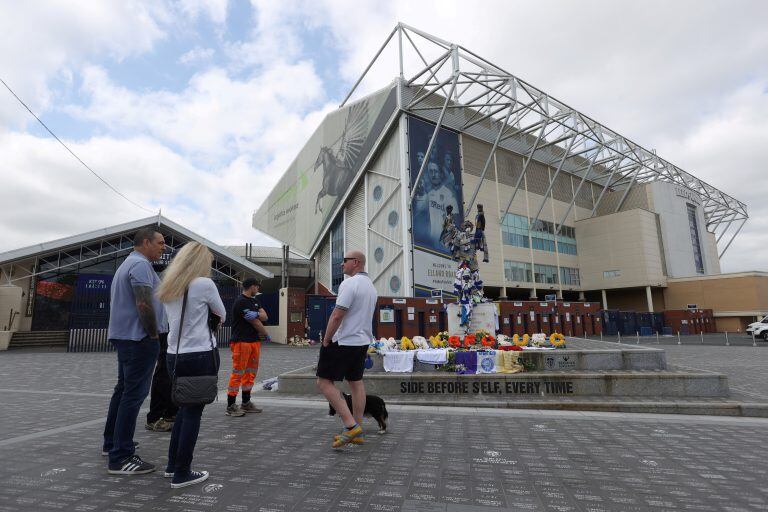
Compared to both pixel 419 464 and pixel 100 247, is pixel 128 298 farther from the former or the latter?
pixel 100 247

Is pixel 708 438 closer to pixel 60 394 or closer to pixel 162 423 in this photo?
pixel 162 423

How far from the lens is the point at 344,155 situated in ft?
109

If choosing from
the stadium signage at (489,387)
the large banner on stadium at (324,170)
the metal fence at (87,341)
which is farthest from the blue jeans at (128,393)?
the large banner on stadium at (324,170)

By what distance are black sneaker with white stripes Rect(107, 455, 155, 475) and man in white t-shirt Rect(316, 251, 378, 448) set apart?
1.53 meters

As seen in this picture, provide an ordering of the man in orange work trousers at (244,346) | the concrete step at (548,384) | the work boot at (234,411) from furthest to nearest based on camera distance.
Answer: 1. the concrete step at (548,384)
2. the man in orange work trousers at (244,346)
3. the work boot at (234,411)

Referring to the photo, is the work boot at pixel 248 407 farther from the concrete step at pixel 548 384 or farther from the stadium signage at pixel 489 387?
the stadium signage at pixel 489 387

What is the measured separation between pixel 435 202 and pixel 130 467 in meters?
27.2

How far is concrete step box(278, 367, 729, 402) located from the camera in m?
6.25

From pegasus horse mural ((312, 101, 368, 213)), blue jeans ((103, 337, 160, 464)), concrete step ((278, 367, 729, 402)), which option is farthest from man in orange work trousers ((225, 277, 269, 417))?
pegasus horse mural ((312, 101, 368, 213))

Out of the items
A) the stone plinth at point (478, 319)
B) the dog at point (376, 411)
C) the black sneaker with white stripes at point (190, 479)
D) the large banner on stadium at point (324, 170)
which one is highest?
the large banner on stadium at point (324, 170)

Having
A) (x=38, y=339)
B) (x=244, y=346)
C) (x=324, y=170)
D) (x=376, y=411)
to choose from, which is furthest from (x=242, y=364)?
(x=324, y=170)

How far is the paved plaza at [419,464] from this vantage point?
2.72m

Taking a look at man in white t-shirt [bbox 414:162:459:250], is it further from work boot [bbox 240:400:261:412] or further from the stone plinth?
work boot [bbox 240:400:261:412]

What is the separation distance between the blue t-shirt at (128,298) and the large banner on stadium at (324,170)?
89.3ft
